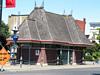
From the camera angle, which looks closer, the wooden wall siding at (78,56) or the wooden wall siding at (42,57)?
the wooden wall siding at (42,57)

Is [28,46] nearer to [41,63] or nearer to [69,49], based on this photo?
[41,63]

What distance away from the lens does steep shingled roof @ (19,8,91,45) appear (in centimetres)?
5844

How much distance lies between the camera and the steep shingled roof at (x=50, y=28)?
192 feet

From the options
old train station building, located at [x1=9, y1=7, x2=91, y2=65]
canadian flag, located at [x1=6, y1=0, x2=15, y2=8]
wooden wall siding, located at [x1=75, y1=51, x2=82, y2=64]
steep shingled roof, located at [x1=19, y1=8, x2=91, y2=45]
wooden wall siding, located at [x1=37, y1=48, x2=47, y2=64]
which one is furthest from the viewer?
wooden wall siding, located at [x1=75, y1=51, x2=82, y2=64]

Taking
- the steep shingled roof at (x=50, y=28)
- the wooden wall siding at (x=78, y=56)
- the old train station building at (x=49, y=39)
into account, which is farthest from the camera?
the wooden wall siding at (x=78, y=56)

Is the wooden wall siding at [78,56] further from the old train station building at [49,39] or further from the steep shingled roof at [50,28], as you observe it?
Result: the steep shingled roof at [50,28]

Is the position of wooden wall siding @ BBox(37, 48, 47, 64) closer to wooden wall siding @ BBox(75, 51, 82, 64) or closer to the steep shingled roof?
the steep shingled roof

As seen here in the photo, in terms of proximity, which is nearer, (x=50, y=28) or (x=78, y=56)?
(x=50, y=28)

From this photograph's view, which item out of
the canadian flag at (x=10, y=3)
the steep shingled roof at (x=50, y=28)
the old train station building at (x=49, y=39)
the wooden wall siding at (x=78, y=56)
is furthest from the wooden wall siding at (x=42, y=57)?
the canadian flag at (x=10, y=3)

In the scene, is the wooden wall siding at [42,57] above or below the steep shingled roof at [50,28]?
below

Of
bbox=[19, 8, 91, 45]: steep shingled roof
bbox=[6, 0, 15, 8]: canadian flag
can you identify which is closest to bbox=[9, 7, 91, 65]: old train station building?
bbox=[19, 8, 91, 45]: steep shingled roof

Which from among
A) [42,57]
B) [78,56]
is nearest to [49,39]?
[42,57]

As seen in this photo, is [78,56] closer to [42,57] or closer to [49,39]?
[49,39]

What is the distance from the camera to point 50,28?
61469mm
